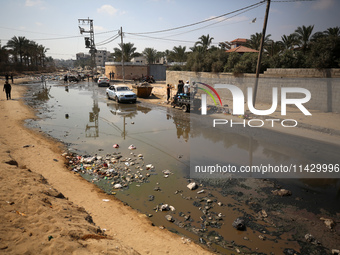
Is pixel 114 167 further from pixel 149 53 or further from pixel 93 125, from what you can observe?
pixel 149 53

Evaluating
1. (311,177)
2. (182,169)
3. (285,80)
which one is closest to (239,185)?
(182,169)

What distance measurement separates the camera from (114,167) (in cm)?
677

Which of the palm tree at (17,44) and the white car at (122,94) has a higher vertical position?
the palm tree at (17,44)

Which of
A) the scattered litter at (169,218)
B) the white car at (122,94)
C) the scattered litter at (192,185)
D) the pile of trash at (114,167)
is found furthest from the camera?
the white car at (122,94)

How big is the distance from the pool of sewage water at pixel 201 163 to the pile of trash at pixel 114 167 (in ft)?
0.49

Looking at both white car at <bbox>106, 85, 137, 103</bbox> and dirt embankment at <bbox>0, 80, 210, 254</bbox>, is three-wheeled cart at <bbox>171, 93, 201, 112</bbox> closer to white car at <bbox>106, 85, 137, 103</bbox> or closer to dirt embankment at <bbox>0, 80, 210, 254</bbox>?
white car at <bbox>106, 85, 137, 103</bbox>

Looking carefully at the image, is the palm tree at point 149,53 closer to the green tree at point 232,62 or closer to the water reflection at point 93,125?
the green tree at point 232,62

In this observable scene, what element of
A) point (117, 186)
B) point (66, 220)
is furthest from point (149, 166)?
point (66, 220)

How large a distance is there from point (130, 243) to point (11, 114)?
13731 millimetres

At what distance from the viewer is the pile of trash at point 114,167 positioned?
6105 millimetres

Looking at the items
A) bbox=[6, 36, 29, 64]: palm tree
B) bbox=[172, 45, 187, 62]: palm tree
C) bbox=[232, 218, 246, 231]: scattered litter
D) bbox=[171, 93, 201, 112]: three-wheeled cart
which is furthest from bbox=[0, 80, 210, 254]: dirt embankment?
bbox=[6, 36, 29, 64]: palm tree

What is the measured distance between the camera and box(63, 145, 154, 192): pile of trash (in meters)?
6.11

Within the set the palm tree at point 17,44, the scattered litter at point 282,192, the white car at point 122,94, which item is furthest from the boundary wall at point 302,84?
the palm tree at point 17,44

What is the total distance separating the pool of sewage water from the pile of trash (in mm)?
150
